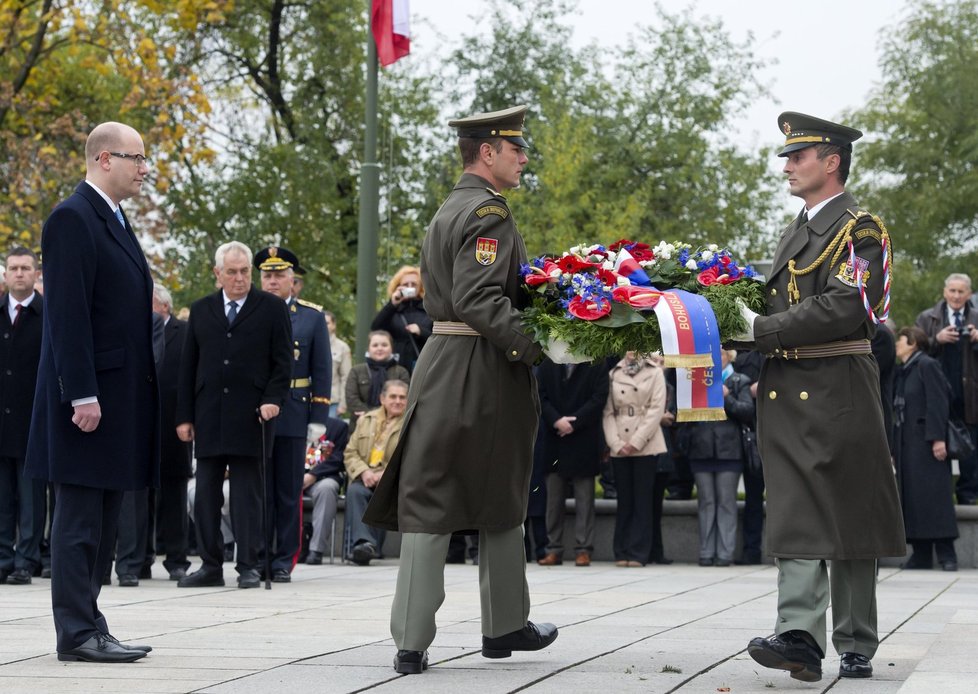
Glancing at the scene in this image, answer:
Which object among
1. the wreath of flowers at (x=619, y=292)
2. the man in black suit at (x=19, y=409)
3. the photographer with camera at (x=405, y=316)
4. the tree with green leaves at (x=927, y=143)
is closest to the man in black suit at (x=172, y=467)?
the man in black suit at (x=19, y=409)

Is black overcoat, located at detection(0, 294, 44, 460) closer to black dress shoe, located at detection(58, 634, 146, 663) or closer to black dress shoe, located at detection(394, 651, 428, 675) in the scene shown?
black dress shoe, located at detection(58, 634, 146, 663)

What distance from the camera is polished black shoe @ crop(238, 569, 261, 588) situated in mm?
10562

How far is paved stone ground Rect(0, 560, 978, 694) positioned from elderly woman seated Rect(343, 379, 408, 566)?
5.06 feet

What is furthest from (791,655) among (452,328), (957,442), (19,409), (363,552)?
(957,442)

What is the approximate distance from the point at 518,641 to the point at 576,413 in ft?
22.2

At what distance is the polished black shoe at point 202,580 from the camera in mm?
10641

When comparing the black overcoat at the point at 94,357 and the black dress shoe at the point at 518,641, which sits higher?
the black overcoat at the point at 94,357

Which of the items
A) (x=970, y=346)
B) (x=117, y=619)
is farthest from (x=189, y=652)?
(x=970, y=346)

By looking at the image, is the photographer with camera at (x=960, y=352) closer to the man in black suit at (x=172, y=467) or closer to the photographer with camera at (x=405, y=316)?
the photographer with camera at (x=405, y=316)

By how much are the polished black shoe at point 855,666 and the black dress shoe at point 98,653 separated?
2.82 m

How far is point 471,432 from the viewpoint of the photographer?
6.46 meters

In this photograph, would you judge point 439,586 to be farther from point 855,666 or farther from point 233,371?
point 233,371

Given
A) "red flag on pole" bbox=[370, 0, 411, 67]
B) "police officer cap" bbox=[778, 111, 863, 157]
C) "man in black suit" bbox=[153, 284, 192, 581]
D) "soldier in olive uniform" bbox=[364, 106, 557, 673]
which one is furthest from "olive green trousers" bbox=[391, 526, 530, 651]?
"red flag on pole" bbox=[370, 0, 411, 67]

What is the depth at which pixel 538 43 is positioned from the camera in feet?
117
